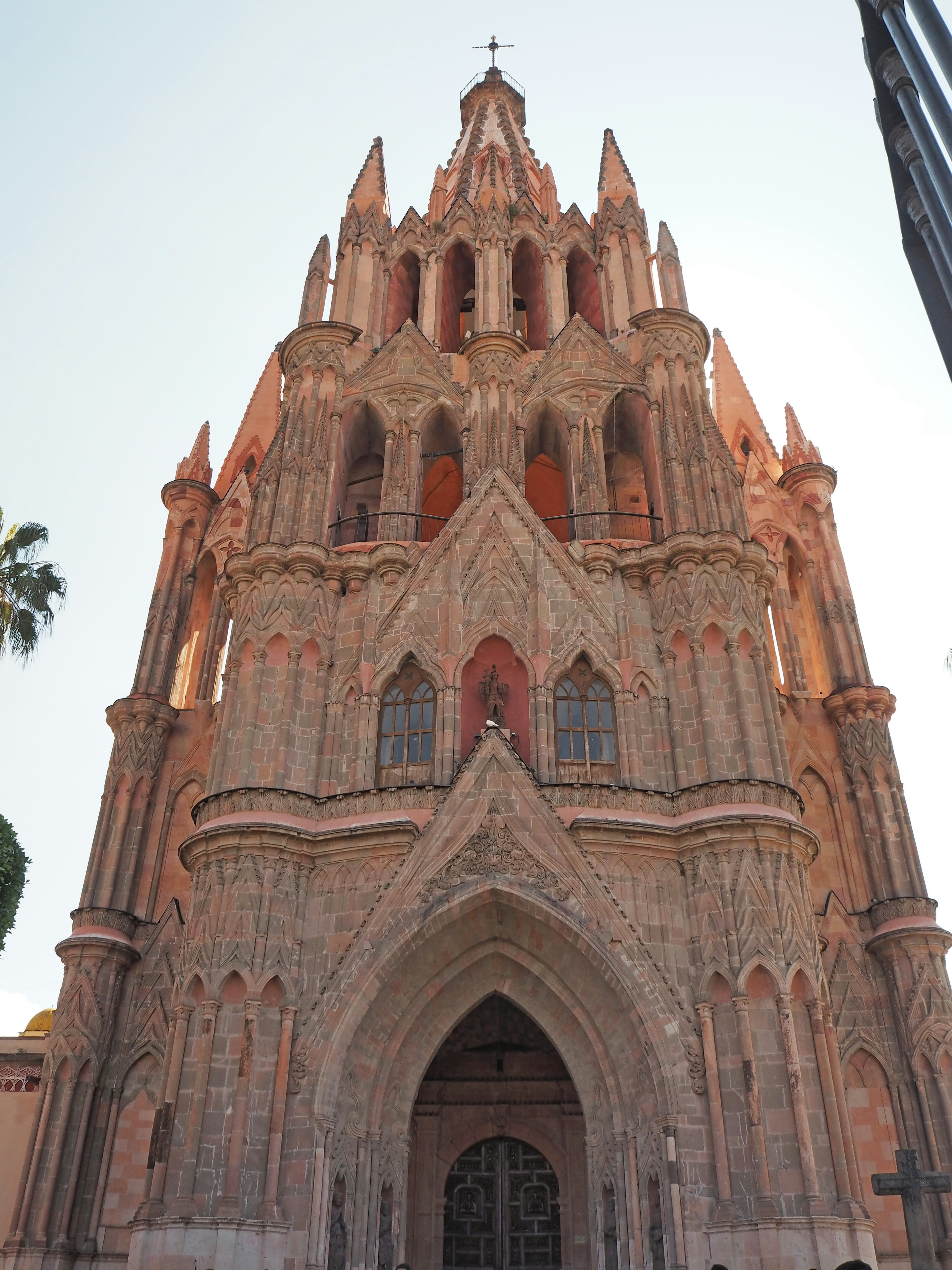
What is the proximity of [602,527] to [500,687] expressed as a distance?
16.2ft

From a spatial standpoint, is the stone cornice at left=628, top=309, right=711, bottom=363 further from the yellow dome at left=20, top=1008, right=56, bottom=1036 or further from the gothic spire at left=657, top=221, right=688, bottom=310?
the yellow dome at left=20, top=1008, right=56, bottom=1036

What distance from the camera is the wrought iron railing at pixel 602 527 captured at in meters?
23.2

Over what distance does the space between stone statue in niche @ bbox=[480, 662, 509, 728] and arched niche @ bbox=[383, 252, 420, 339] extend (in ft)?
39.9

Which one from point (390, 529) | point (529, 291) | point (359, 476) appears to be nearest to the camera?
point (390, 529)

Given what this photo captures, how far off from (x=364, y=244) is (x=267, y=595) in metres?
13.1

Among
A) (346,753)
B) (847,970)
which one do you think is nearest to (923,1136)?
(847,970)

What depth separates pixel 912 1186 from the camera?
1084 centimetres

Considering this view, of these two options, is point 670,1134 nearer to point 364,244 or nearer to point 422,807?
point 422,807

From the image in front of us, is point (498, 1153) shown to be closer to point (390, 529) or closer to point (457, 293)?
point (390, 529)

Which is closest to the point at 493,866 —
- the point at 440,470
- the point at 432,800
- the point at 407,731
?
the point at 432,800

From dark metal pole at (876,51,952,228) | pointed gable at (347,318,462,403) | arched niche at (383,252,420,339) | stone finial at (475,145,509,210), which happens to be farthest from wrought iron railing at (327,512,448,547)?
dark metal pole at (876,51,952,228)

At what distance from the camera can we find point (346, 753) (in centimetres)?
2023

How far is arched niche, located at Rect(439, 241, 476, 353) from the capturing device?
30422 mm

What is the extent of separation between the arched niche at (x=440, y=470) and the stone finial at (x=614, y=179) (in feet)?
31.7
